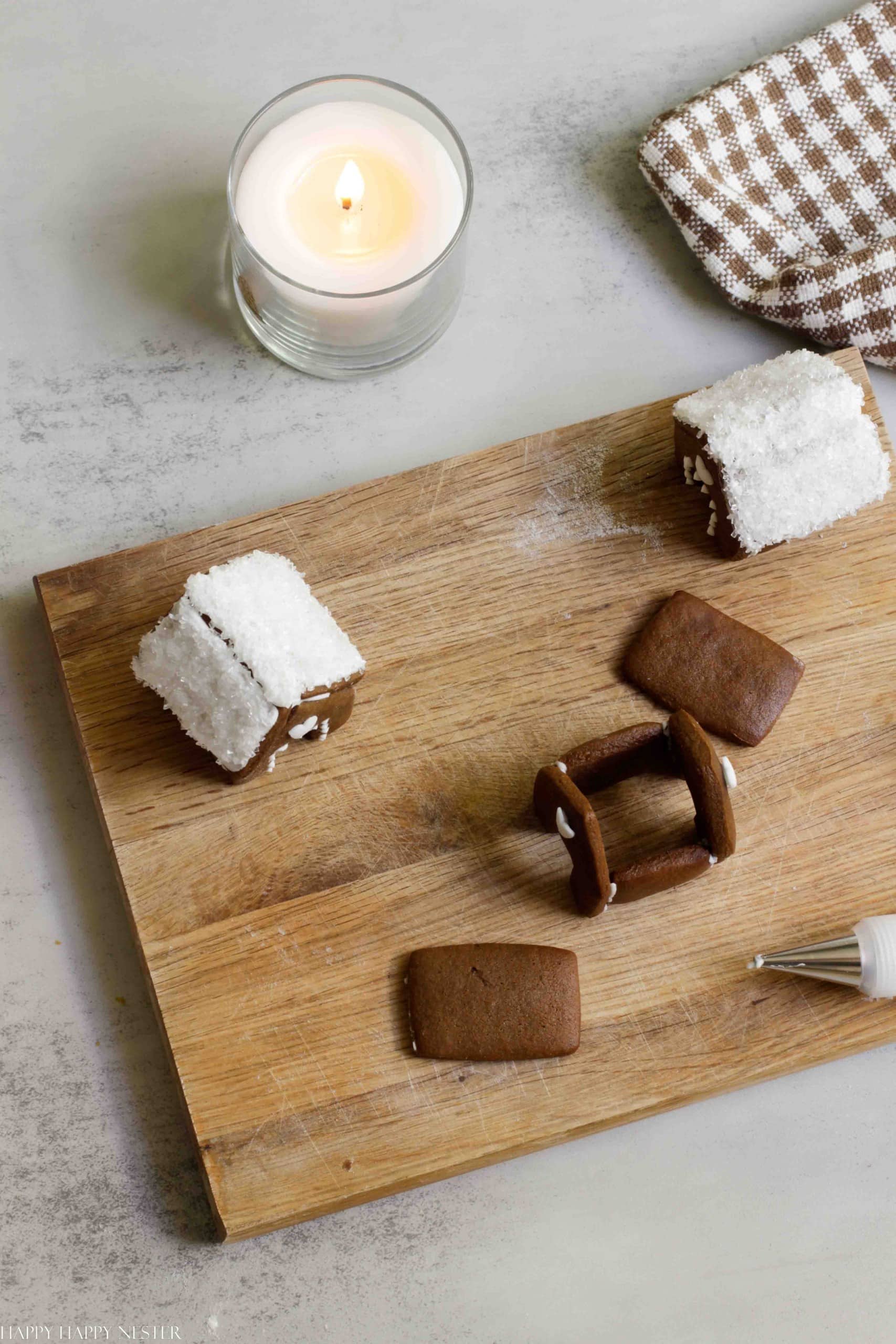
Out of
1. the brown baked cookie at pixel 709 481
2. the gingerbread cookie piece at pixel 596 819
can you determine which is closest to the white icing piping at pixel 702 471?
the brown baked cookie at pixel 709 481

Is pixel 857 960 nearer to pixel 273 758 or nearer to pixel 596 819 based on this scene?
pixel 596 819

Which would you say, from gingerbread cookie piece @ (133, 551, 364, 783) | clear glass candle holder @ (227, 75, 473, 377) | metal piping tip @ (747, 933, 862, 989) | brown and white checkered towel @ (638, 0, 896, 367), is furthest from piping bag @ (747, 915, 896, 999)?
clear glass candle holder @ (227, 75, 473, 377)

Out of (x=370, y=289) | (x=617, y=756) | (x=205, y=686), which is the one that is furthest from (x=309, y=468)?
(x=617, y=756)

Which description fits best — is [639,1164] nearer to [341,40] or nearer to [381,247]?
[381,247]

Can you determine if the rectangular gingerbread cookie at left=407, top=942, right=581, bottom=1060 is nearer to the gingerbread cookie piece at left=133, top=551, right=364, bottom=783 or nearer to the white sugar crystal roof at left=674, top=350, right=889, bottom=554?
the gingerbread cookie piece at left=133, top=551, right=364, bottom=783

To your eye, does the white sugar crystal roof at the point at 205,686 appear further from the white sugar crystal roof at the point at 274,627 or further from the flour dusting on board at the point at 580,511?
the flour dusting on board at the point at 580,511

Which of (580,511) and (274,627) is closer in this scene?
(274,627)

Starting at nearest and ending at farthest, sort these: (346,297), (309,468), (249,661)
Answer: (249,661) < (346,297) < (309,468)

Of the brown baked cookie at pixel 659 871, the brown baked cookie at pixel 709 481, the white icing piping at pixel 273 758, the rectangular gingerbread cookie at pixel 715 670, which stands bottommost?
the white icing piping at pixel 273 758
